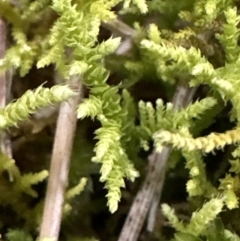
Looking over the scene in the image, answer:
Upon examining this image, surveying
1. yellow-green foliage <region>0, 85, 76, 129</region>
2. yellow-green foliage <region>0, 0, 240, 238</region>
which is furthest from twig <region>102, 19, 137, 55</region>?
yellow-green foliage <region>0, 85, 76, 129</region>

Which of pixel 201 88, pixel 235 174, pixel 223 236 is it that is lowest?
pixel 223 236

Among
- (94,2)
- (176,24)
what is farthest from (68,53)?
(176,24)

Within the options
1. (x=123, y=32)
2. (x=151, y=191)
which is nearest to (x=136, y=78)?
(x=123, y=32)

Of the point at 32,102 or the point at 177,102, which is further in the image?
the point at 177,102

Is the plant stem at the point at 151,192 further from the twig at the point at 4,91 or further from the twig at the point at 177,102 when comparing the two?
the twig at the point at 4,91

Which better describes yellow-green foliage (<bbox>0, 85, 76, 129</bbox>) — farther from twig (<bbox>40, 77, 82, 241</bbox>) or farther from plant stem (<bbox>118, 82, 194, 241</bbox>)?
plant stem (<bbox>118, 82, 194, 241</bbox>)

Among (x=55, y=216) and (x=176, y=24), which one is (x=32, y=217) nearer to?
(x=55, y=216)

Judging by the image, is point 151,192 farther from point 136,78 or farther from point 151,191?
point 136,78

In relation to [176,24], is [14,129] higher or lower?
lower
